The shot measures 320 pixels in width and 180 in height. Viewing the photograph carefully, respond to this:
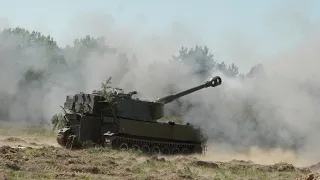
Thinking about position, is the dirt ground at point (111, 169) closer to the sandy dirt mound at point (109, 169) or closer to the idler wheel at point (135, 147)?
the sandy dirt mound at point (109, 169)

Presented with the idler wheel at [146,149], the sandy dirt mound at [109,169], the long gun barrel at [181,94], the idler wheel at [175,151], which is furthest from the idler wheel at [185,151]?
the sandy dirt mound at [109,169]

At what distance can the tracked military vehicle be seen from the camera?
22.1 m

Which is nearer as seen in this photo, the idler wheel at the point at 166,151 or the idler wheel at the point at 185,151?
the idler wheel at the point at 166,151

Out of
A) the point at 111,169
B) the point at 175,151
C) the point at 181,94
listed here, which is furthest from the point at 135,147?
the point at 111,169

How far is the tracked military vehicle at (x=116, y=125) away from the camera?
72.4 ft

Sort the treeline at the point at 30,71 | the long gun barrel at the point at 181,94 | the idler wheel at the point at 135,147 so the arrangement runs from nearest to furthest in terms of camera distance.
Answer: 1. the idler wheel at the point at 135,147
2. the long gun barrel at the point at 181,94
3. the treeline at the point at 30,71

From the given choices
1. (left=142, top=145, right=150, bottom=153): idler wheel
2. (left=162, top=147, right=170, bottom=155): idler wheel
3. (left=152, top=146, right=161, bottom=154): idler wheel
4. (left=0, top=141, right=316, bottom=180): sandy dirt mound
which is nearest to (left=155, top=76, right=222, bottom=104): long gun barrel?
(left=162, top=147, right=170, bottom=155): idler wheel

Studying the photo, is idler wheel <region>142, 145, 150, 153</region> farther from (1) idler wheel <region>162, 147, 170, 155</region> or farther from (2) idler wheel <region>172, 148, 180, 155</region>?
(2) idler wheel <region>172, 148, 180, 155</region>

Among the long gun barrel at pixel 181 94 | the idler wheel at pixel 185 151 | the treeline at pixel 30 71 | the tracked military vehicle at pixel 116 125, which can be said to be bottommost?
the idler wheel at pixel 185 151

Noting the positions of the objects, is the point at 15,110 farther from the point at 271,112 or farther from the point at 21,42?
the point at 271,112

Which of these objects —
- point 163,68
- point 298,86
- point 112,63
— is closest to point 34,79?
point 112,63

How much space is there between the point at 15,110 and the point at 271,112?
2316 cm

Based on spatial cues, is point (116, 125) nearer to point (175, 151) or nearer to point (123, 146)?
point (123, 146)

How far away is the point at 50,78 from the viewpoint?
43.2m
